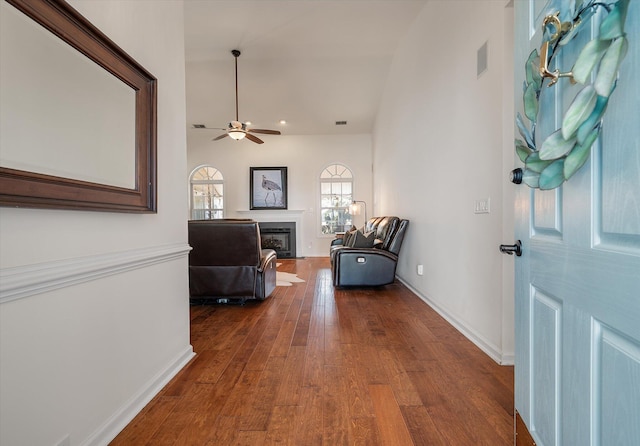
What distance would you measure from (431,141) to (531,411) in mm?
2708

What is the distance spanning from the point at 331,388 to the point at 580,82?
1.71 meters

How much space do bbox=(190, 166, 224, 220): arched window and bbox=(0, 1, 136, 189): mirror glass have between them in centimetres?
696

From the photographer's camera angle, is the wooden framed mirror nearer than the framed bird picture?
Yes

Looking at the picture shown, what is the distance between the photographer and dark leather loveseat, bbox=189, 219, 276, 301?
316cm

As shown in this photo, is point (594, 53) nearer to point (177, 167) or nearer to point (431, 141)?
point (177, 167)

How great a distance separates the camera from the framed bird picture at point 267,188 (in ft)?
26.2

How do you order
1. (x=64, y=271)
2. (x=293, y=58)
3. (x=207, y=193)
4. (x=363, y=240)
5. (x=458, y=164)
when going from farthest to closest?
(x=207, y=193), (x=293, y=58), (x=363, y=240), (x=458, y=164), (x=64, y=271)

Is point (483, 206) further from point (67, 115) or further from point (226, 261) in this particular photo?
point (226, 261)

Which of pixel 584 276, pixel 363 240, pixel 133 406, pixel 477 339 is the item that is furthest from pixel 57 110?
pixel 363 240

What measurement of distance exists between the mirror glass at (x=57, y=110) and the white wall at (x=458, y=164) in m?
2.21

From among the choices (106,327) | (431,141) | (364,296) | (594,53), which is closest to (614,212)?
(594,53)

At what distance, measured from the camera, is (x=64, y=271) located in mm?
1058

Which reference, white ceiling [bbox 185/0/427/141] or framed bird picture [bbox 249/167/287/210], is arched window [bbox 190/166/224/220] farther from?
white ceiling [bbox 185/0/427/141]

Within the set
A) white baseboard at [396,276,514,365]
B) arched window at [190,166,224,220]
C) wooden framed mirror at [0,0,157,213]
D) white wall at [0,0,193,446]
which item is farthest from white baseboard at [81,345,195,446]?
arched window at [190,166,224,220]
